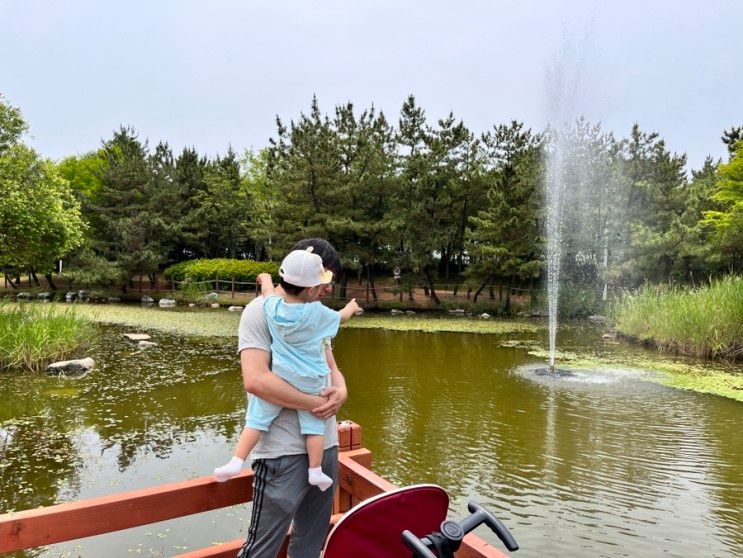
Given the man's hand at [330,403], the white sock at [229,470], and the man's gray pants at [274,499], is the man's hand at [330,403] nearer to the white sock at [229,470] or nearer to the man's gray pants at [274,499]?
the man's gray pants at [274,499]

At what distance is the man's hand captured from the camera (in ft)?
5.60

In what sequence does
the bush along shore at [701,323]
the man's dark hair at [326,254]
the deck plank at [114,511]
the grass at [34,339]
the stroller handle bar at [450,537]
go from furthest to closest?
the bush along shore at [701,323] < the grass at [34,339] < the man's dark hair at [326,254] < the deck plank at [114,511] < the stroller handle bar at [450,537]

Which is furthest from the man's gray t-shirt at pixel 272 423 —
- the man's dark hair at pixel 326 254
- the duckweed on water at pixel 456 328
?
the duckweed on water at pixel 456 328

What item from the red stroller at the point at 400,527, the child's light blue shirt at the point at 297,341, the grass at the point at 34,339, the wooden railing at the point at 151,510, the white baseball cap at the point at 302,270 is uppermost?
the white baseball cap at the point at 302,270

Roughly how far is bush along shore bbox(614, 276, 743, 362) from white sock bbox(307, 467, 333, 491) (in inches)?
442

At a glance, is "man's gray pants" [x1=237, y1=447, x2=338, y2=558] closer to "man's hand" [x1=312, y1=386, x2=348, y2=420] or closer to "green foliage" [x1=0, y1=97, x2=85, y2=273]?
"man's hand" [x1=312, y1=386, x2=348, y2=420]

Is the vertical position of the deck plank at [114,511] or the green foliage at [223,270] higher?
the green foliage at [223,270]

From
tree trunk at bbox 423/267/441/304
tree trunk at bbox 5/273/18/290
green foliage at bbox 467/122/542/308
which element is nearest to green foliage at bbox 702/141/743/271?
green foliage at bbox 467/122/542/308

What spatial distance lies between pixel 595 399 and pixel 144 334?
1020 centimetres

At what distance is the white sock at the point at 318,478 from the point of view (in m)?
1.66

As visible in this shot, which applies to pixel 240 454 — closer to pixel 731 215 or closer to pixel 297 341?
pixel 297 341

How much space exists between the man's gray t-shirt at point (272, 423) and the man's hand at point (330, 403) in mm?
78

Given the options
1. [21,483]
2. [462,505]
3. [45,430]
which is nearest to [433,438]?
[462,505]

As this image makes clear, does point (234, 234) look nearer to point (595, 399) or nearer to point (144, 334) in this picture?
point (144, 334)
